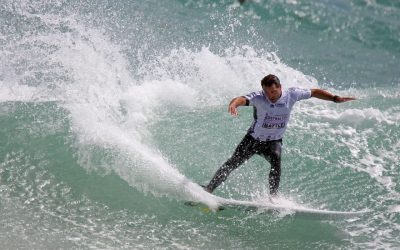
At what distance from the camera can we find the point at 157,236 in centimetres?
665

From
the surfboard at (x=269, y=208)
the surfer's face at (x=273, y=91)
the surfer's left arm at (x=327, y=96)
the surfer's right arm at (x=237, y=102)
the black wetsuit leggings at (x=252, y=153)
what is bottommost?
the surfboard at (x=269, y=208)

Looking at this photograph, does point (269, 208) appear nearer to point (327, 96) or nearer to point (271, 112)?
point (271, 112)

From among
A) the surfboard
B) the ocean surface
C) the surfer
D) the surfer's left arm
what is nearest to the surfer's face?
the surfer

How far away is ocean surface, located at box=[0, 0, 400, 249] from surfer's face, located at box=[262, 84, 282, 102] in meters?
1.50

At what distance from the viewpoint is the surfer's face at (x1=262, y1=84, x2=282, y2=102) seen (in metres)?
6.70

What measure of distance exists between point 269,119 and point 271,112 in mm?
104

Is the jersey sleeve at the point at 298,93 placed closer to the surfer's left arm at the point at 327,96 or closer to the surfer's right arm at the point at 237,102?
the surfer's left arm at the point at 327,96

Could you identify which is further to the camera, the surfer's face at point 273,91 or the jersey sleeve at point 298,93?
the jersey sleeve at point 298,93

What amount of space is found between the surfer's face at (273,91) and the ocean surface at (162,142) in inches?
59.1

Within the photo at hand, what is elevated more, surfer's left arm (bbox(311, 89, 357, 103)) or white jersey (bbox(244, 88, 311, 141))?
surfer's left arm (bbox(311, 89, 357, 103))

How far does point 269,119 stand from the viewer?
701 cm

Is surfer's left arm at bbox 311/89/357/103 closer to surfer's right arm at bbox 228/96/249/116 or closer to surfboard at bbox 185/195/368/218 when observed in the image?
surfer's right arm at bbox 228/96/249/116

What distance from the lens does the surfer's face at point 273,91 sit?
6699 millimetres

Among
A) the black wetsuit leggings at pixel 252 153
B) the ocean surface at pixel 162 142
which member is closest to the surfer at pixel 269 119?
the black wetsuit leggings at pixel 252 153
